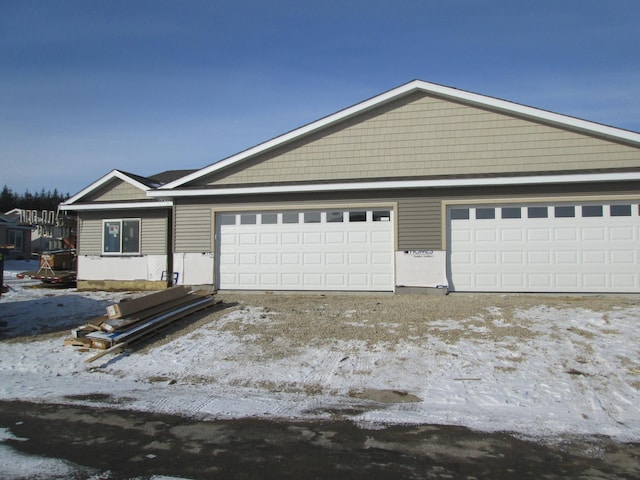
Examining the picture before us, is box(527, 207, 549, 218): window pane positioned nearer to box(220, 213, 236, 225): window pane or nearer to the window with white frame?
box(220, 213, 236, 225): window pane

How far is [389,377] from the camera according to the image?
654 cm

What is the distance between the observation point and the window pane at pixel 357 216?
12.6 m

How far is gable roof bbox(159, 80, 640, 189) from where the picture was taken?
11.4m

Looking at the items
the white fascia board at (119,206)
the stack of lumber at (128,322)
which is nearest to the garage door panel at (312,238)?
the stack of lumber at (128,322)

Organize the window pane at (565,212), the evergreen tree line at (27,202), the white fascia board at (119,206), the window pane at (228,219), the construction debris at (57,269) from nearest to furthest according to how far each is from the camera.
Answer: the window pane at (565,212) < the window pane at (228,219) < the white fascia board at (119,206) < the construction debris at (57,269) < the evergreen tree line at (27,202)

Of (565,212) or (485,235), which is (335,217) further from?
(565,212)

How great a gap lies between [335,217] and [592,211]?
6.53 m

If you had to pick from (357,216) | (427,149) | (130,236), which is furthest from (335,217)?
(130,236)

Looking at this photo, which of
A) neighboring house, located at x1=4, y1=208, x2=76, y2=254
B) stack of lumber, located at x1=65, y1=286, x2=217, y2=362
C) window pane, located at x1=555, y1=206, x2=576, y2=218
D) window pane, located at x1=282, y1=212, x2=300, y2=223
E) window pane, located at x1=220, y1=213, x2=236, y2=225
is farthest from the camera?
neighboring house, located at x1=4, y1=208, x2=76, y2=254

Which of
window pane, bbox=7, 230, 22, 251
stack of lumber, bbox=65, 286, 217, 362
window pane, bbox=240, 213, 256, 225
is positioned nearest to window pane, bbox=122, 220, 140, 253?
window pane, bbox=240, 213, 256, 225

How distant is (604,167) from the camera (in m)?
11.5

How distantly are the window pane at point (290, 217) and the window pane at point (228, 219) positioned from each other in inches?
60.6

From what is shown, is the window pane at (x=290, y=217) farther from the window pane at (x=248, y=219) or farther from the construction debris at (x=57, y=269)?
the construction debris at (x=57, y=269)

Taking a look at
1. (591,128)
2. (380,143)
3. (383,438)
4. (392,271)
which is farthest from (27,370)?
(591,128)
